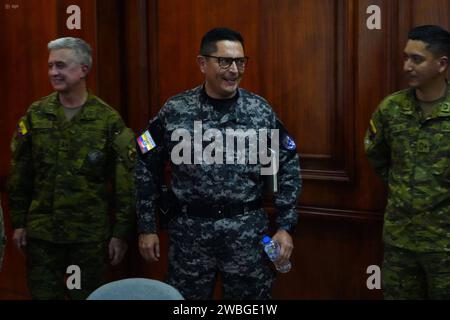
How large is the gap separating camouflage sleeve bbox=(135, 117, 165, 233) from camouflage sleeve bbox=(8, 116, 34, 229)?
25.9 inches

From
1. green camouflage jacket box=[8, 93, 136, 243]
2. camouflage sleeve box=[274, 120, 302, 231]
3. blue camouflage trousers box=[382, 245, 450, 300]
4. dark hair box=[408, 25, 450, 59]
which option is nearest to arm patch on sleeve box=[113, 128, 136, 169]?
green camouflage jacket box=[8, 93, 136, 243]

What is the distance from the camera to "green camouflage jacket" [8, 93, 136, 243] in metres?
3.10

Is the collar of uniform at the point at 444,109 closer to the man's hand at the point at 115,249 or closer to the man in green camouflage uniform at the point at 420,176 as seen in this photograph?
the man in green camouflage uniform at the point at 420,176

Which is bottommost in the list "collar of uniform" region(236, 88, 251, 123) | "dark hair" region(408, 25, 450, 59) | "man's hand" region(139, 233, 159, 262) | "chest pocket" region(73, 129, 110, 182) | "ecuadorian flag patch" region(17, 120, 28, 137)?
"man's hand" region(139, 233, 159, 262)

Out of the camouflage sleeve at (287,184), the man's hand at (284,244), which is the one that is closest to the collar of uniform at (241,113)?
the camouflage sleeve at (287,184)

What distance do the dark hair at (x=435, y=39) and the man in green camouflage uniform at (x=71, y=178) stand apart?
1.38 metres

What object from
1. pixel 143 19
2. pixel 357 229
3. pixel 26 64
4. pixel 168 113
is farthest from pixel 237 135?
pixel 26 64

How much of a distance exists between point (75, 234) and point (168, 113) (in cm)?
77

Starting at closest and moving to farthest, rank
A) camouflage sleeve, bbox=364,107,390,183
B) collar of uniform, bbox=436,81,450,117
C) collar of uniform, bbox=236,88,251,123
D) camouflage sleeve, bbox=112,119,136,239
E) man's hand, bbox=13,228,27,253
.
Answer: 1. collar of uniform, bbox=436,81,450,117
2. collar of uniform, bbox=236,88,251,123
3. camouflage sleeve, bbox=364,107,390,183
4. camouflage sleeve, bbox=112,119,136,239
5. man's hand, bbox=13,228,27,253

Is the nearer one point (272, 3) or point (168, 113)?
point (168, 113)

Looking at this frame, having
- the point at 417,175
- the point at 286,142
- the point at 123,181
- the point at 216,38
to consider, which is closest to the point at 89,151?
the point at 123,181

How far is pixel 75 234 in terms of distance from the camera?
10.2 feet

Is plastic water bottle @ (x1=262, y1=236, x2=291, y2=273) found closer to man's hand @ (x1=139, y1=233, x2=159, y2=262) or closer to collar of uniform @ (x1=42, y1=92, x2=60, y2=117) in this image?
man's hand @ (x1=139, y1=233, x2=159, y2=262)
